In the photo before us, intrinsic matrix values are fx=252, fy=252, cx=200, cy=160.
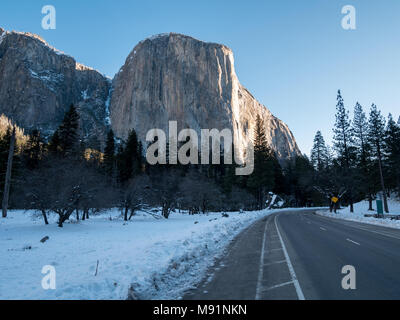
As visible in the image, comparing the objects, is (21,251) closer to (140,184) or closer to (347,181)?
(140,184)

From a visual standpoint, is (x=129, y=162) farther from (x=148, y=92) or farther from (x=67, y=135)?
(x=148, y=92)

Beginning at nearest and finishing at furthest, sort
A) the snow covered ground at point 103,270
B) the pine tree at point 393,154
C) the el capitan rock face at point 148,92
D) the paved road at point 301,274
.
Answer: the paved road at point 301,274
the snow covered ground at point 103,270
the pine tree at point 393,154
the el capitan rock face at point 148,92

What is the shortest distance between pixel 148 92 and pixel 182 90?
1723 cm

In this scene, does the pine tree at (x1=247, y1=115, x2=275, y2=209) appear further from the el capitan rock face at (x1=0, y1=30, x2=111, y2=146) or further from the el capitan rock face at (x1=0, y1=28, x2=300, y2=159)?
the el capitan rock face at (x1=0, y1=30, x2=111, y2=146)

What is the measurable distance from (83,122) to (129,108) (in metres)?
38.0

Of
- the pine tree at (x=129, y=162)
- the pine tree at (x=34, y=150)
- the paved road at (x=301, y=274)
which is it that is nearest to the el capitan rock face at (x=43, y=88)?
the pine tree at (x=34, y=150)

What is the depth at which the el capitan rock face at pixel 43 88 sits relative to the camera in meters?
145

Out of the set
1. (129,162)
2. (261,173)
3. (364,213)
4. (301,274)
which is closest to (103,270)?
(301,274)

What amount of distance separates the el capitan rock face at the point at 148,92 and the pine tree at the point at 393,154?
70.0 meters

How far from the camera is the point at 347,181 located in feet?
136

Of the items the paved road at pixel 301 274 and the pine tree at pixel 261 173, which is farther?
the pine tree at pixel 261 173

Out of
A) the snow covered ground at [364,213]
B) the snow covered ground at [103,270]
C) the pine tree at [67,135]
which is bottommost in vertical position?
the snow covered ground at [364,213]

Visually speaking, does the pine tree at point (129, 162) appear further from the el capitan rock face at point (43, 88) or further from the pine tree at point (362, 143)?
the el capitan rock face at point (43, 88)
